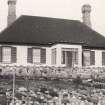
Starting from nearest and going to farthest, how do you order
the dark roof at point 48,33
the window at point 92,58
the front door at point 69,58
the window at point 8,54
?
the window at point 8,54, the dark roof at point 48,33, the front door at point 69,58, the window at point 92,58

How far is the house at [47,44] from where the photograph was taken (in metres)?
36.1

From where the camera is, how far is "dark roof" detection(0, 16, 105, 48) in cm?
3658

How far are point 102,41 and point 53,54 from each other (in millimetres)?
6245

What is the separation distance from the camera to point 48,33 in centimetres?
3888

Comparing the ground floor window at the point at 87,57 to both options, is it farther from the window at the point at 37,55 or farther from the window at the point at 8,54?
the window at the point at 8,54

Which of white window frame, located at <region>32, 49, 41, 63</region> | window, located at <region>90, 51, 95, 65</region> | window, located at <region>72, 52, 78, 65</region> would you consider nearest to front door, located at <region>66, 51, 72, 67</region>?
window, located at <region>72, 52, 78, 65</region>

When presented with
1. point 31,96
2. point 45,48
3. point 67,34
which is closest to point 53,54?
point 45,48

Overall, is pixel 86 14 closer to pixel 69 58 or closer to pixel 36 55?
pixel 69 58

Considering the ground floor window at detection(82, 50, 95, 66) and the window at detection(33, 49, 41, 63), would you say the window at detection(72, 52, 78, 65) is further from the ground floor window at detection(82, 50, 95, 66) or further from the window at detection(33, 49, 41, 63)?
the window at detection(33, 49, 41, 63)

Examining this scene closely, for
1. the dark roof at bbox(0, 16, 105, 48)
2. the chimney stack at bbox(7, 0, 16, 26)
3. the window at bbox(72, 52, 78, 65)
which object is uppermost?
the chimney stack at bbox(7, 0, 16, 26)

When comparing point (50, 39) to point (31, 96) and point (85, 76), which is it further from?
point (31, 96)

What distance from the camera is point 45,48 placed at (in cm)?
→ 3728

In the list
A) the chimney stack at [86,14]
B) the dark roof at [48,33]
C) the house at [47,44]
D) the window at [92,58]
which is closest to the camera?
the house at [47,44]

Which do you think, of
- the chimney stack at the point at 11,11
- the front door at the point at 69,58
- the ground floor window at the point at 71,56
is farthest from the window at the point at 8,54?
the front door at the point at 69,58
